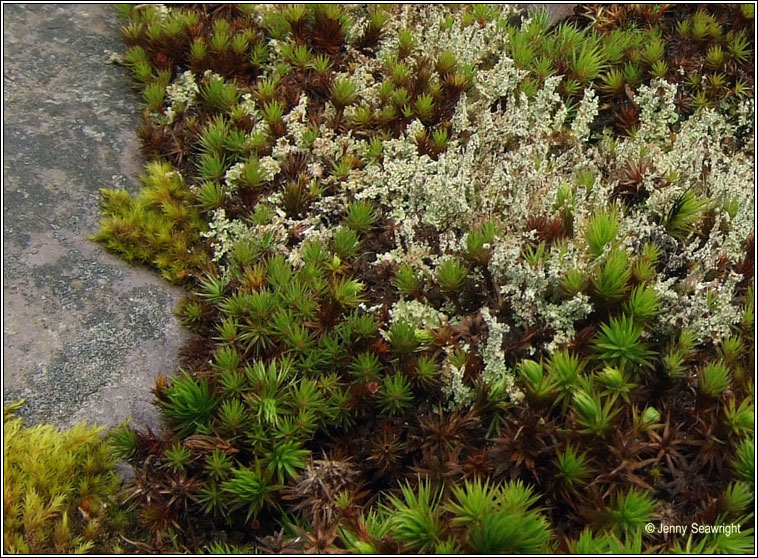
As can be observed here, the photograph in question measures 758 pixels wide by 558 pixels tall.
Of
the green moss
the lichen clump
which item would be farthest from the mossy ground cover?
the green moss

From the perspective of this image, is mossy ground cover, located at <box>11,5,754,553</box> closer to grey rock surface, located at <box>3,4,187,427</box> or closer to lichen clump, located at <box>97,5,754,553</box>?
lichen clump, located at <box>97,5,754,553</box>

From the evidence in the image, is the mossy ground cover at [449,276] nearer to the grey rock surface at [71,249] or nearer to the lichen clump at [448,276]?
the lichen clump at [448,276]

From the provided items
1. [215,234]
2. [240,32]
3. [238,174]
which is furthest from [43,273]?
[240,32]

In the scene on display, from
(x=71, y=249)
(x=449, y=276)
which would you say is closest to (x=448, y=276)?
(x=449, y=276)

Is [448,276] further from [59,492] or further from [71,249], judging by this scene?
[71,249]

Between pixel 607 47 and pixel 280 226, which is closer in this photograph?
pixel 280 226

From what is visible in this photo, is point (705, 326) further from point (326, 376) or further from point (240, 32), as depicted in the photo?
point (240, 32)

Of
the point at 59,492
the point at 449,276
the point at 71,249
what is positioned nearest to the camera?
the point at 59,492
